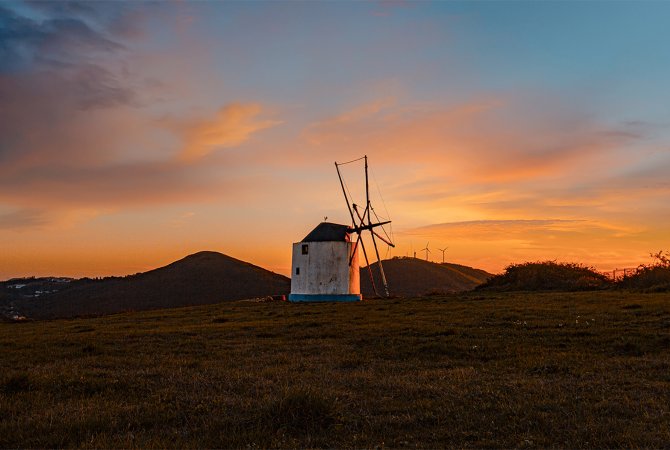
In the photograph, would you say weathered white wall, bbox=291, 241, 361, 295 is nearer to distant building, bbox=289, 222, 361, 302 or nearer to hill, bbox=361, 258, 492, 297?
distant building, bbox=289, 222, 361, 302

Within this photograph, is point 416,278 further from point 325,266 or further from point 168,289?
point 325,266

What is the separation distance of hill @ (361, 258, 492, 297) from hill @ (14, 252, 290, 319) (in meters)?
32.8

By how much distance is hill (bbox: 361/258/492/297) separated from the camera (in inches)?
6186

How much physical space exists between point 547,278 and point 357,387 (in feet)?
145

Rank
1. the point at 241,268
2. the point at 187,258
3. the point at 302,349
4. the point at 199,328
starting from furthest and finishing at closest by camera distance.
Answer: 1. the point at 187,258
2. the point at 241,268
3. the point at 199,328
4. the point at 302,349

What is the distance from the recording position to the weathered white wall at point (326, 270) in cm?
6334

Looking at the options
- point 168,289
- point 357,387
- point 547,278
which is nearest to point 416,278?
point 168,289

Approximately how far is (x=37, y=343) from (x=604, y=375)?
22.6 m

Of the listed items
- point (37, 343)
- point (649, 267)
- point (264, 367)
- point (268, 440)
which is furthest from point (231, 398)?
point (649, 267)

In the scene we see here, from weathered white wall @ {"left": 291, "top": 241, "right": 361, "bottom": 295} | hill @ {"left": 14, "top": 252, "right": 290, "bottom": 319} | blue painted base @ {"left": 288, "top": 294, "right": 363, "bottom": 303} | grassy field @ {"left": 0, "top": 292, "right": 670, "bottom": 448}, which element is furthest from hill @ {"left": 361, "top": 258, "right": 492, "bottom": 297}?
grassy field @ {"left": 0, "top": 292, "right": 670, "bottom": 448}

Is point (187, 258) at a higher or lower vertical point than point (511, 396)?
higher

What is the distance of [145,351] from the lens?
2086 centimetres

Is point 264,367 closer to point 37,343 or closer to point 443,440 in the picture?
point 443,440

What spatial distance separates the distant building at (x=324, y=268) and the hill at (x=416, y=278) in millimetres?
85081
